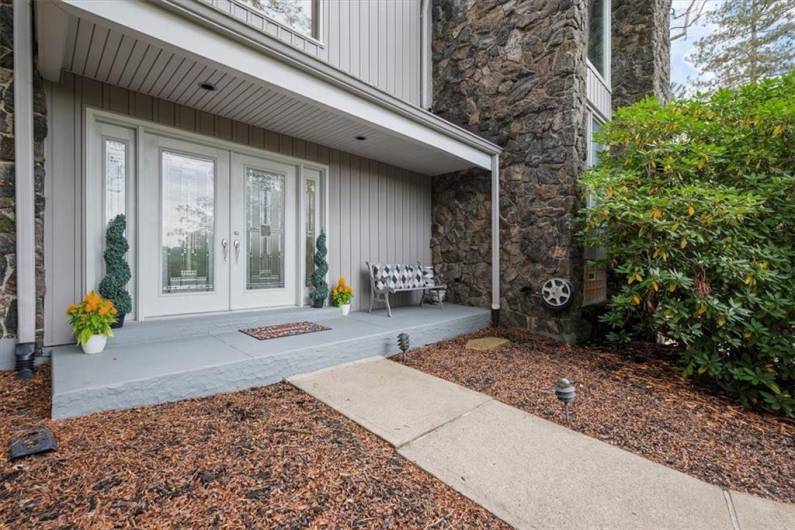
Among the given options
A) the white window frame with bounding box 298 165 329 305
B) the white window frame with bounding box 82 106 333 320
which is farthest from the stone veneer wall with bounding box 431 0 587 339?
the white window frame with bounding box 82 106 333 320

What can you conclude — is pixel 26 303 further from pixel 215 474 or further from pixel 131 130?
pixel 215 474

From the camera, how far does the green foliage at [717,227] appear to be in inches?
112

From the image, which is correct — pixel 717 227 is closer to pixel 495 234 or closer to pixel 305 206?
pixel 495 234

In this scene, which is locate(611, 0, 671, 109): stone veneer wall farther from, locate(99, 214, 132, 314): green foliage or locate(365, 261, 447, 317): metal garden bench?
locate(99, 214, 132, 314): green foliage

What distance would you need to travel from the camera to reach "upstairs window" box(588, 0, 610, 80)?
569 cm

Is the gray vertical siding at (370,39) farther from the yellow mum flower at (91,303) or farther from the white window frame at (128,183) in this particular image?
the yellow mum flower at (91,303)

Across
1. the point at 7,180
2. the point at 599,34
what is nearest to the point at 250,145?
the point at 7,180

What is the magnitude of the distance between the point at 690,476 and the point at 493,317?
315 centimetres

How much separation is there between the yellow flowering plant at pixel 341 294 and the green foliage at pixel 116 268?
2.14 m

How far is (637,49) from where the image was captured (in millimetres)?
6309

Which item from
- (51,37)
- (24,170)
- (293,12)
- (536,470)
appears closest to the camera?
(536,470)

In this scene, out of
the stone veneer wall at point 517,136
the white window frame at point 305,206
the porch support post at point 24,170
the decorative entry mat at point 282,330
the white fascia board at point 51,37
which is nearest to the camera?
the white fascia board at point 51,37

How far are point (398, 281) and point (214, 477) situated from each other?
3524mm

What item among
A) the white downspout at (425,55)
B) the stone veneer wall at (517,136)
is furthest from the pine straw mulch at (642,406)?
the white downspout at (425,55)
